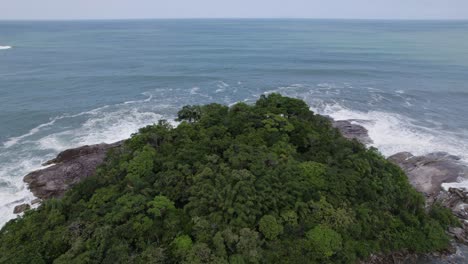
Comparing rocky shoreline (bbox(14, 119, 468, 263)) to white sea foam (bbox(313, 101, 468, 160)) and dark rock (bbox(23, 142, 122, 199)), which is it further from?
white sea foam (bbox(313, 101, 468, 160))

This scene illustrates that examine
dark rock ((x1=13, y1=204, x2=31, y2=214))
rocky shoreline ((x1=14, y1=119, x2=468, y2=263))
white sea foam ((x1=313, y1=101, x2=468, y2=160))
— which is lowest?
dark rock ((x1=13, y1=204, x2=31, y2=214))

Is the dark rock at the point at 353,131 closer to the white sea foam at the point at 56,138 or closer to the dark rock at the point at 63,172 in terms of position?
the white sea foam at the point at 56,138

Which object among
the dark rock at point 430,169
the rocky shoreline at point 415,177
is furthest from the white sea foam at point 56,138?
the dark rock at point 430,169

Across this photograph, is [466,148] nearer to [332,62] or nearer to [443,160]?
[443,160]

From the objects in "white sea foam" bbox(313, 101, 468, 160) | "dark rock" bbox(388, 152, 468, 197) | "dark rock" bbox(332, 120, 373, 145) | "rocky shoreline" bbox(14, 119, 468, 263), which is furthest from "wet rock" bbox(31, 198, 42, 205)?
"white sea foam" bbox(313, 101, 468, 160)

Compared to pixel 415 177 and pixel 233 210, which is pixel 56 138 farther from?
pixel 415 177

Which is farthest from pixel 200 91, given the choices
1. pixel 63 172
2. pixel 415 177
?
pixel 415 177
